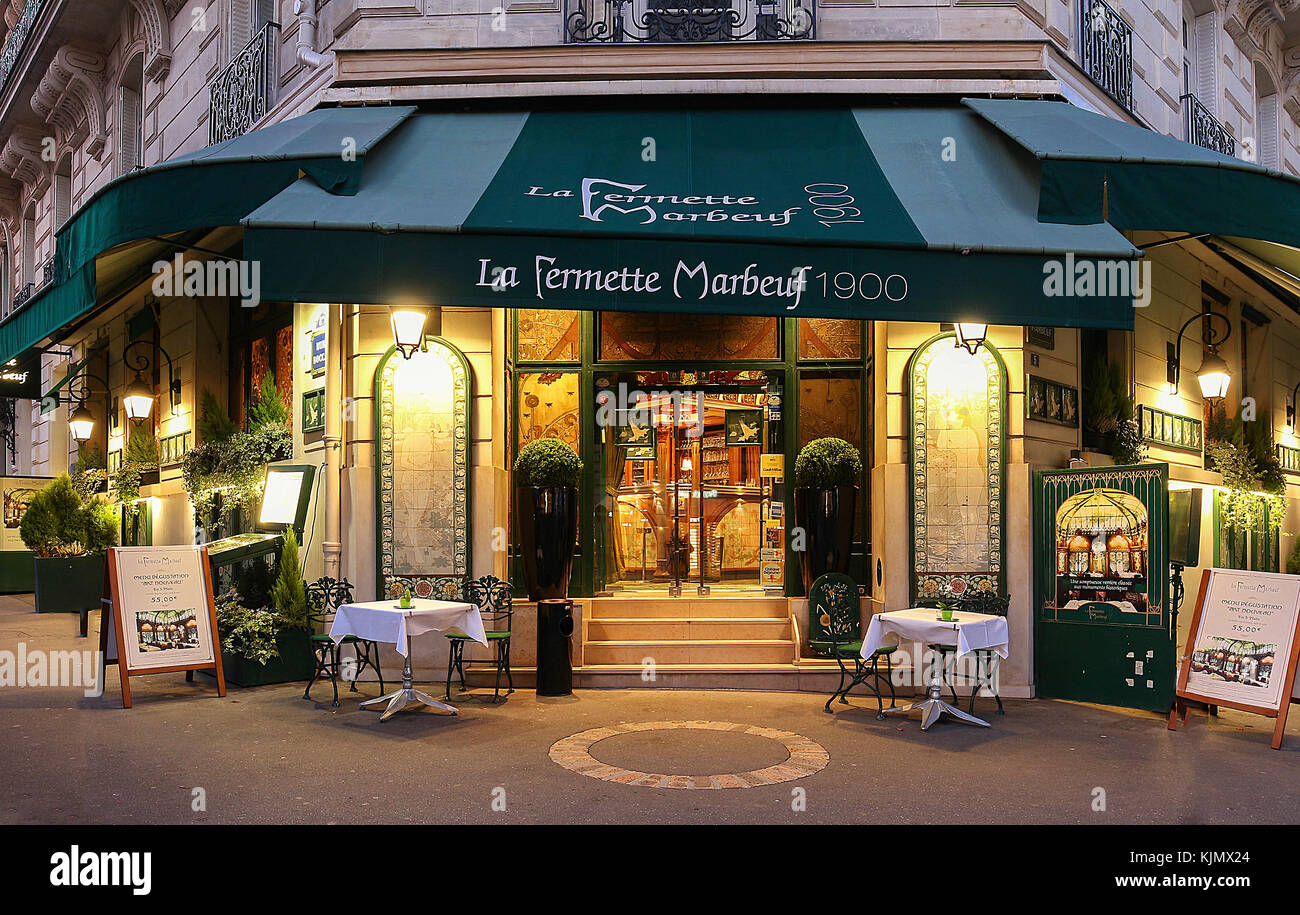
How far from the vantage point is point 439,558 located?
30.2 feet

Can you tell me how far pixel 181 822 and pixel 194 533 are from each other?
8.97 m

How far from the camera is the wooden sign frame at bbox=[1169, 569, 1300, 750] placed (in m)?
6.80

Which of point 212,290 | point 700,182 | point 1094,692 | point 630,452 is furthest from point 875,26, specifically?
point 212,290

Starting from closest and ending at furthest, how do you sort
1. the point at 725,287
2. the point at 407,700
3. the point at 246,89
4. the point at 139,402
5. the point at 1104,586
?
the point at 725,287, the point at 407,700, the point at 1104,586, the point at 246,89, the point at 139,402

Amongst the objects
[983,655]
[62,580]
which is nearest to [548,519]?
[983,655]

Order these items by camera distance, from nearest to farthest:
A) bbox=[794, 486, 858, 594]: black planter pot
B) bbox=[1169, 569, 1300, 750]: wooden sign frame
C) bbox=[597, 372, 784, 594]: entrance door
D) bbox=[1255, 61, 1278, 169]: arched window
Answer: bbox=[1169, 569, 1300, 750]: wooden sign frame, bbox=[794, 486, 858, 594]: black planter pot, bbox=[597, 372, 784, 594]: entrance door, bbox=[1255, 61, 1278, 169]: arched window

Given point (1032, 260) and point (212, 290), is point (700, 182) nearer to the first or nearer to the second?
point (1032, 260)

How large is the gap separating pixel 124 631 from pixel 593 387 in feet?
15.7

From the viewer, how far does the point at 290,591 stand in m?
9.03

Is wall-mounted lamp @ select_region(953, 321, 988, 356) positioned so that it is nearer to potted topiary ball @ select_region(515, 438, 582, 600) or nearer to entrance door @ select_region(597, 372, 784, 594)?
entrance door @ select_region(597, 372, 784, 594)

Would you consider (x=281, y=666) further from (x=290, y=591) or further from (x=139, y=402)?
(x=139, y=402)

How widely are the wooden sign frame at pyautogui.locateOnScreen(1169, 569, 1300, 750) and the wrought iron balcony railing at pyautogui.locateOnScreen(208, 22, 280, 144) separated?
10.0m

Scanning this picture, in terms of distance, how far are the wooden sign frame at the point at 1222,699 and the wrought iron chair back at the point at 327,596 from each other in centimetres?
684

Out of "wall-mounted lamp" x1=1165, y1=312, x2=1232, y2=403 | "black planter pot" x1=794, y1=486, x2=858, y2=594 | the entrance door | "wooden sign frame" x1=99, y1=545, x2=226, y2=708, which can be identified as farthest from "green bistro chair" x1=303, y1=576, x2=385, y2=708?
"wall-mounted lamp" x1=1165, y1=312, x2=1232, y2=403
